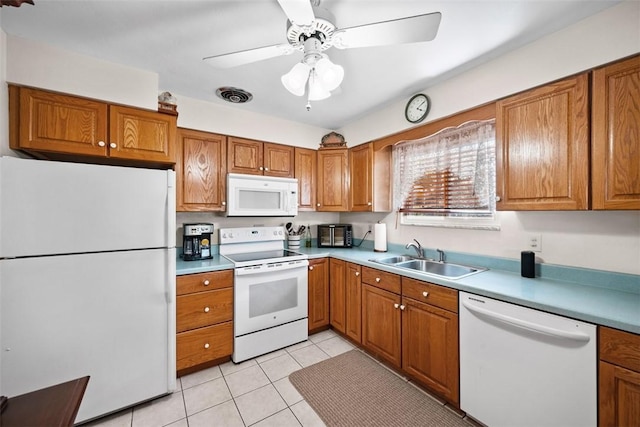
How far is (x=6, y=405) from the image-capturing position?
0.84 metres

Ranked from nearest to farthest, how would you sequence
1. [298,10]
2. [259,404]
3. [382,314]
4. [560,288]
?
[298,10]
[560,288]
[259,404]
[382,314]

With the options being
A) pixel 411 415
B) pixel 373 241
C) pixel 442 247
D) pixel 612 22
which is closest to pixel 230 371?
pixel 411 415

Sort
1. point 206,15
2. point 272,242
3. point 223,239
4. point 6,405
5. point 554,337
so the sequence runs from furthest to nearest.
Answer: point 272,242 → point 223,239 → point 206,15 → point 554,337 → point 6,405

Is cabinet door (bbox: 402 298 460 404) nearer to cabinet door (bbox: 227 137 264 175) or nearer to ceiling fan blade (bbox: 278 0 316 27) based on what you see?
ceiling fan blade (bbox: 278 0 316 27)

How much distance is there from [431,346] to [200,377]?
183 centimetres

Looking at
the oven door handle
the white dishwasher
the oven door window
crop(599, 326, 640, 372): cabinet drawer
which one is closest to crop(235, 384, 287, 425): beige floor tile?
the oven door window

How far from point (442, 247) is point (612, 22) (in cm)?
174

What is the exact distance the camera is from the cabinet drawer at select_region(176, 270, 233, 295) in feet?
6.57

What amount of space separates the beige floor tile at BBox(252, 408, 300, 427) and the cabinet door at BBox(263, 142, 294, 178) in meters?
2.17

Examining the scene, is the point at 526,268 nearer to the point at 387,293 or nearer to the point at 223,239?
the point at 387,293

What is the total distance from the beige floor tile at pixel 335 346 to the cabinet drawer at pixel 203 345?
88 cm

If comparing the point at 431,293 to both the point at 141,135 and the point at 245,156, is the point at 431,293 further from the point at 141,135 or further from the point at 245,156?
the point at 141,135

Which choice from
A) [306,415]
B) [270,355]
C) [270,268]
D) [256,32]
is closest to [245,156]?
[270,268]

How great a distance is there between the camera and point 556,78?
1.52 metres
